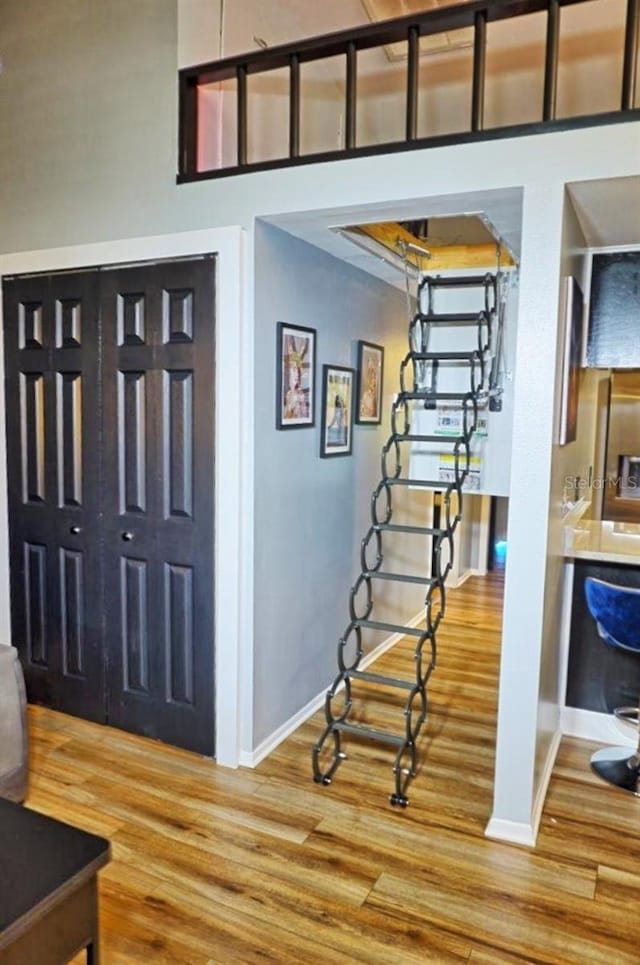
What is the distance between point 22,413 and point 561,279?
269 cm

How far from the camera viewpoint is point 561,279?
7.75ft

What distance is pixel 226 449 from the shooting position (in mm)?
2922

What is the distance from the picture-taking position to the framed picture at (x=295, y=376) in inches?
121

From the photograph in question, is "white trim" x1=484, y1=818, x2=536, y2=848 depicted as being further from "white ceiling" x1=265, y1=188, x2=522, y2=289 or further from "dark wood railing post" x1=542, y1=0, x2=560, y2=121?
"dark wood railing post" x1=542, y1=0, x2=560, y2=121

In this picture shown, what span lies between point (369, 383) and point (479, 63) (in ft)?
6.28

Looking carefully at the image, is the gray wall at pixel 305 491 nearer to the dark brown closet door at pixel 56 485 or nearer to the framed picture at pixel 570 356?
the dark brown closet door at pixel 56 485

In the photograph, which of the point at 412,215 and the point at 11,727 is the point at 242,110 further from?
the point at 11,727

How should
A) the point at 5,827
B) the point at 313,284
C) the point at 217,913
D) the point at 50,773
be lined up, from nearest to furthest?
the point at 5,827 → the point at 217,913 → the point at 50,773 → the point at 313,284

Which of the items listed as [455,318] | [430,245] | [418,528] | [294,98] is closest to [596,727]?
[418,528]

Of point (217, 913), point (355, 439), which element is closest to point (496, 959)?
point (217, 913)

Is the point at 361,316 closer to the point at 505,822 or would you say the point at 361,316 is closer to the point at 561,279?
the point at 561,279

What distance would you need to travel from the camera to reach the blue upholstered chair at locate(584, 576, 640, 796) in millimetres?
2811

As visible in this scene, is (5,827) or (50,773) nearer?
(5,827)

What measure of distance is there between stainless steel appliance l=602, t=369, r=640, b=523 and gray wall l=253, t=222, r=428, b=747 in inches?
60.0
